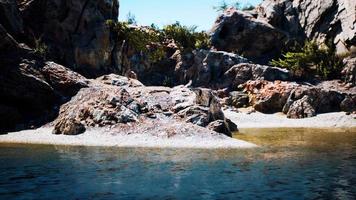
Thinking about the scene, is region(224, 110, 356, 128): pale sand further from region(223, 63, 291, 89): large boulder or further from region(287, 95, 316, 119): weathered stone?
region(223, 63, 291, 89): large boulder

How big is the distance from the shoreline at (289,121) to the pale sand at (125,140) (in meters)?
15.4

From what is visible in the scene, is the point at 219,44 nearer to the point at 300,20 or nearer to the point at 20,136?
the point at 300,20

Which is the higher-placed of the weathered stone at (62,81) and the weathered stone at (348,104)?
the weathered stone at (62,81)

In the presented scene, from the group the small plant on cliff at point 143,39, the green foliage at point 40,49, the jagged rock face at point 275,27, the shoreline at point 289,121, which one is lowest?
the shoreline at point 289,121

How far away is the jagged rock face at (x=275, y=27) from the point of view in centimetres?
7912

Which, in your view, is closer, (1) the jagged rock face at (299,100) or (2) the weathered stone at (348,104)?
(1) the jagged rock face at (299,100)

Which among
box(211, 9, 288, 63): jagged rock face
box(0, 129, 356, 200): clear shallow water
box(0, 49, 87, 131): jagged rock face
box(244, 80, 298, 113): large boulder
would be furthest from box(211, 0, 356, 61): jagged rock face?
box(0, 129, 356, 200): clear shallow water

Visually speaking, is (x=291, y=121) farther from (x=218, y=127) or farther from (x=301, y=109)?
(x=218, y=127)

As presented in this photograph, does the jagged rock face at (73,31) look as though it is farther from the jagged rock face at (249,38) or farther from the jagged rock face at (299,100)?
the jagged rock face at (249,38)

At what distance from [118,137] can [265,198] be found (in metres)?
20.6

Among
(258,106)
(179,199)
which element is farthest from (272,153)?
(258,106)

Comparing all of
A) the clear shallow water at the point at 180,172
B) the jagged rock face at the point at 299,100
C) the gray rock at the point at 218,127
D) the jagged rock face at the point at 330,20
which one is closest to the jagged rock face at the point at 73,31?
the jagged rock face at the point at 299,100

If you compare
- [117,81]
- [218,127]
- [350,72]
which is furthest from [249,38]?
[218,127]

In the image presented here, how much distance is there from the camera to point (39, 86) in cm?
4238
